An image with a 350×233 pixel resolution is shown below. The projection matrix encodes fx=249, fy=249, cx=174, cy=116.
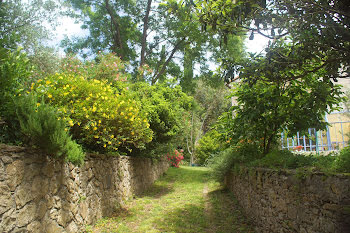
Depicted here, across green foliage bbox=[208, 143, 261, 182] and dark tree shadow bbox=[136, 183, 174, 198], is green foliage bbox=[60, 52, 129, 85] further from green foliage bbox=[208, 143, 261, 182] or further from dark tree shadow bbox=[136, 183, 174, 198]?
green foliage bbox=[208, 143, 261, 182]

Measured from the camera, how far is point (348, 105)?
12000 mm

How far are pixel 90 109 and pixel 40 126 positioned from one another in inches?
76.3

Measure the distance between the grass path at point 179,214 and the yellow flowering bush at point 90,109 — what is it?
69.6 inches

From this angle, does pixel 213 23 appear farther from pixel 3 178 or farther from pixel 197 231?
pixel 197 231

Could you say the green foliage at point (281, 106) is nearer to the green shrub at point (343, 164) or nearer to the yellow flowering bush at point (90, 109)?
the green shrub at point (343, 164)

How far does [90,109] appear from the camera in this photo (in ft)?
17.3

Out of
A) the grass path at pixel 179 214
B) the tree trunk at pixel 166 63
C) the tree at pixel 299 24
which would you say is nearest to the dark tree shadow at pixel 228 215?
the grass path at pixel 179 214

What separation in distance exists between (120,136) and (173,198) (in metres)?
3.49

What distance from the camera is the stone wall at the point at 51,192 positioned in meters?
2.93

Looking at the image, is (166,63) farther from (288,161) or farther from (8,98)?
(8,98)

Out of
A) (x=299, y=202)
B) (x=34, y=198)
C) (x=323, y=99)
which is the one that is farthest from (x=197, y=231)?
(x=323, y=99)

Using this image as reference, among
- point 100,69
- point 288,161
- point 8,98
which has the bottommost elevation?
point 288,161

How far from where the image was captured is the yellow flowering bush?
5.13 meters


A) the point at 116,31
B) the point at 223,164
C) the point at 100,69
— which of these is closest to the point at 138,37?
the point at 116,31
